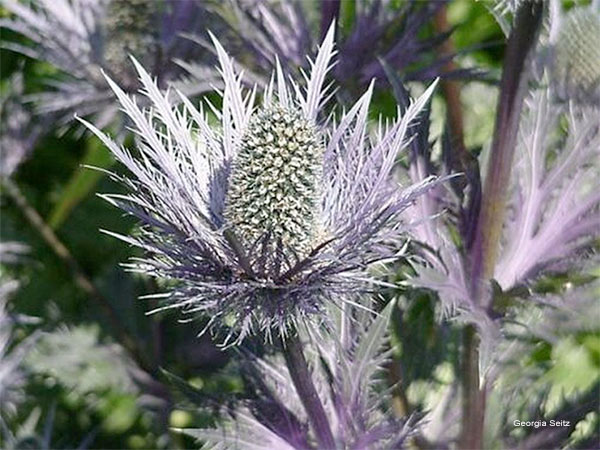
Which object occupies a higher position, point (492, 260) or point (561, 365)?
point (492, 260)

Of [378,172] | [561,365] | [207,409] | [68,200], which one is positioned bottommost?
[561,365]

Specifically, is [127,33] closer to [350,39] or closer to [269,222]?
[350,39]

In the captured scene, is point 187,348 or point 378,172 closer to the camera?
point 378,172

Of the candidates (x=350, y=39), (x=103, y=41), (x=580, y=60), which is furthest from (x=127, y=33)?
(x=580, y=60)

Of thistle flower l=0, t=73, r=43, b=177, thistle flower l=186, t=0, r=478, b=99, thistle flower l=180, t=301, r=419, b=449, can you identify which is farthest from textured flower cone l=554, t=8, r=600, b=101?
thistle flower l=0, t=73, r=43, b=177

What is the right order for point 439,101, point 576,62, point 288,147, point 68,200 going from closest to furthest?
point 288,147
point 576,62
point 68,200
point 439,101

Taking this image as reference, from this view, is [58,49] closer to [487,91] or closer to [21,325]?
[21,325]

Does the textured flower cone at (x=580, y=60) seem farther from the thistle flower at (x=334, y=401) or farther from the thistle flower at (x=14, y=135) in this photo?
the thistle flower at (x=14, y=135)

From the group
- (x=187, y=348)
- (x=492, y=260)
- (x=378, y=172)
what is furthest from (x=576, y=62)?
(x=187, y=348)
